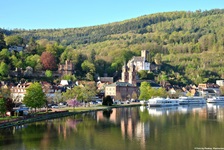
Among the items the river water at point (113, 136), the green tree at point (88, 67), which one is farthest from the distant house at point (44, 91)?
the river water at point (113, 136)

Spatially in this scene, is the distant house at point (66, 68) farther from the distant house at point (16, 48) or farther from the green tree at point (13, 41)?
the green tree at point (13, 41)

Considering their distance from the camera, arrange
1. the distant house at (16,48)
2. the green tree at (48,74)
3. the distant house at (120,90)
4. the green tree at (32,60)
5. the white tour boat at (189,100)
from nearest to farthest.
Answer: the white tour boat at (189,100) < the distant house at (120,90) < the green tree at (48,74) < the green tree at (32,60) < the distant house at (16,48)

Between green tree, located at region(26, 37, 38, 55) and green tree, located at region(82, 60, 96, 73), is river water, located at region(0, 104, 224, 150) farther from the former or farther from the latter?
green tree, located at region(26, 37, 38, 55)

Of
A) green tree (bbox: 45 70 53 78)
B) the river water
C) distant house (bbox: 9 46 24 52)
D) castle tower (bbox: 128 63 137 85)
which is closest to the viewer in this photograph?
the river water

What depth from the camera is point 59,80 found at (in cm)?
10425

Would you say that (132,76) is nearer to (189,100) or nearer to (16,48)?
(189,100)

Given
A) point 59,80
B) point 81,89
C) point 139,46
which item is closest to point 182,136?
point 81,89

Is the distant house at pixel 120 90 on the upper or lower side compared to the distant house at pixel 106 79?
lower

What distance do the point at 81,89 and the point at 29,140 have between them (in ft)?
158

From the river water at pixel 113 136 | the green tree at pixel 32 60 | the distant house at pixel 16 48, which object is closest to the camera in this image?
the river water at pixel 113 136

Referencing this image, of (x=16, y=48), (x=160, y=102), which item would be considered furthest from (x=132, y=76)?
(x=16, y=48)

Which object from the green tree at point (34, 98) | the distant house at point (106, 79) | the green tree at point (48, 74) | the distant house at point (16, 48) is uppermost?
the distant house at point (16, 48)

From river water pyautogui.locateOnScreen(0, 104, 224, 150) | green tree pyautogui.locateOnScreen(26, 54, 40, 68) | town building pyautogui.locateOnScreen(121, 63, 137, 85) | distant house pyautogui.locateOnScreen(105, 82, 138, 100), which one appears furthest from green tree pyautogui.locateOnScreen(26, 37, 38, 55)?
river water pyautogui.locateOnScreen(0, 104, 224, 150)

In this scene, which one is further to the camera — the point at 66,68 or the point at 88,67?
the point at 88,67
